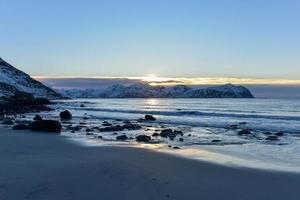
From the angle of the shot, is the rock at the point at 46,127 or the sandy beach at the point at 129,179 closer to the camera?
the sandy beach at the point at 129,179

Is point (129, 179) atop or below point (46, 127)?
atop

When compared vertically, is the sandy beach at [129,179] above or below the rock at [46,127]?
above

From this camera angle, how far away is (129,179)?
14.2 meters

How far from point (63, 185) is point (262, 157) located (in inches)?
422

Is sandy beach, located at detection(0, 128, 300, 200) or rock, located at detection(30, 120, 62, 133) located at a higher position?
sandy beach, located at detection(0, 128, 300, 200)

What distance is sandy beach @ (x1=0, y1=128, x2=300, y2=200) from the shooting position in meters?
12.4

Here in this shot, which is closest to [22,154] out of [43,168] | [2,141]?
[43,168]

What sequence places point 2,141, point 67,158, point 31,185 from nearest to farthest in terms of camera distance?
point 31,185
point 67,158
point 2,141

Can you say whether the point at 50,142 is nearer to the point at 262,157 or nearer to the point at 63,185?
the point at 262,157

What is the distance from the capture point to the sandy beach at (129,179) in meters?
12.4

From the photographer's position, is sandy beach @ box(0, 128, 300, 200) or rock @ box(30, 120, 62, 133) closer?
sandy beach @ box(0, 128, 300, 200)

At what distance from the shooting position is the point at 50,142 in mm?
26031

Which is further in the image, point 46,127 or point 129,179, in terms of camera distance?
point 46,127

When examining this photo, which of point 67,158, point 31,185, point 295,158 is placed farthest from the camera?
point 295,158
